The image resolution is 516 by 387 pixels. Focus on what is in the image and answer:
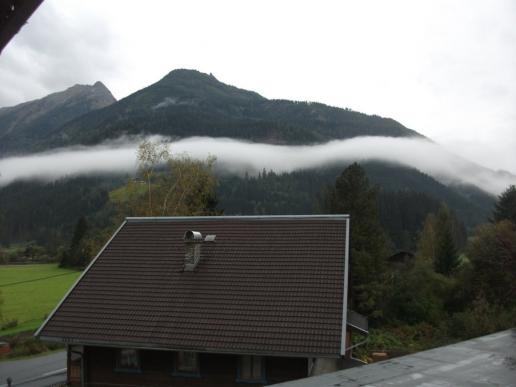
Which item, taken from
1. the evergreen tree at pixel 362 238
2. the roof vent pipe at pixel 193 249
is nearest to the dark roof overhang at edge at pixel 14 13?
the roof vent pipe at pixel 193 249

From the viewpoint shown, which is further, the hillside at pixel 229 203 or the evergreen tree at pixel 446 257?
the hillside at pixel 229 203

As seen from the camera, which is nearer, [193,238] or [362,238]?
[193,238]

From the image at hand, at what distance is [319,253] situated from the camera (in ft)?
59.8

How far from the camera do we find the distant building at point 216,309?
1521cm

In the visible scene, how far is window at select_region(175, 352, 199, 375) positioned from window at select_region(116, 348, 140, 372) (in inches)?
57.9

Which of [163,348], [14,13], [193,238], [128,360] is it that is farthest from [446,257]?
[14,13]

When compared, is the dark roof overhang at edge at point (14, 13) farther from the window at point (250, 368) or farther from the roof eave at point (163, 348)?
the window at point (250, 368)

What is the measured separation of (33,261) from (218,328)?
336ft

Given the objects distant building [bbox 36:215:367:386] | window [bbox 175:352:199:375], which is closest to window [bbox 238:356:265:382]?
distant building [bbox 36:215:367:386]

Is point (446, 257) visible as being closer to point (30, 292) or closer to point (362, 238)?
point (362, 238)

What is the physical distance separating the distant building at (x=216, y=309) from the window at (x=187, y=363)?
34 millimetres

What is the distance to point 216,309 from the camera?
16.6 m

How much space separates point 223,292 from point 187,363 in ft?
8.83

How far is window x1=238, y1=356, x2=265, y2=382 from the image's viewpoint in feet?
50.8
